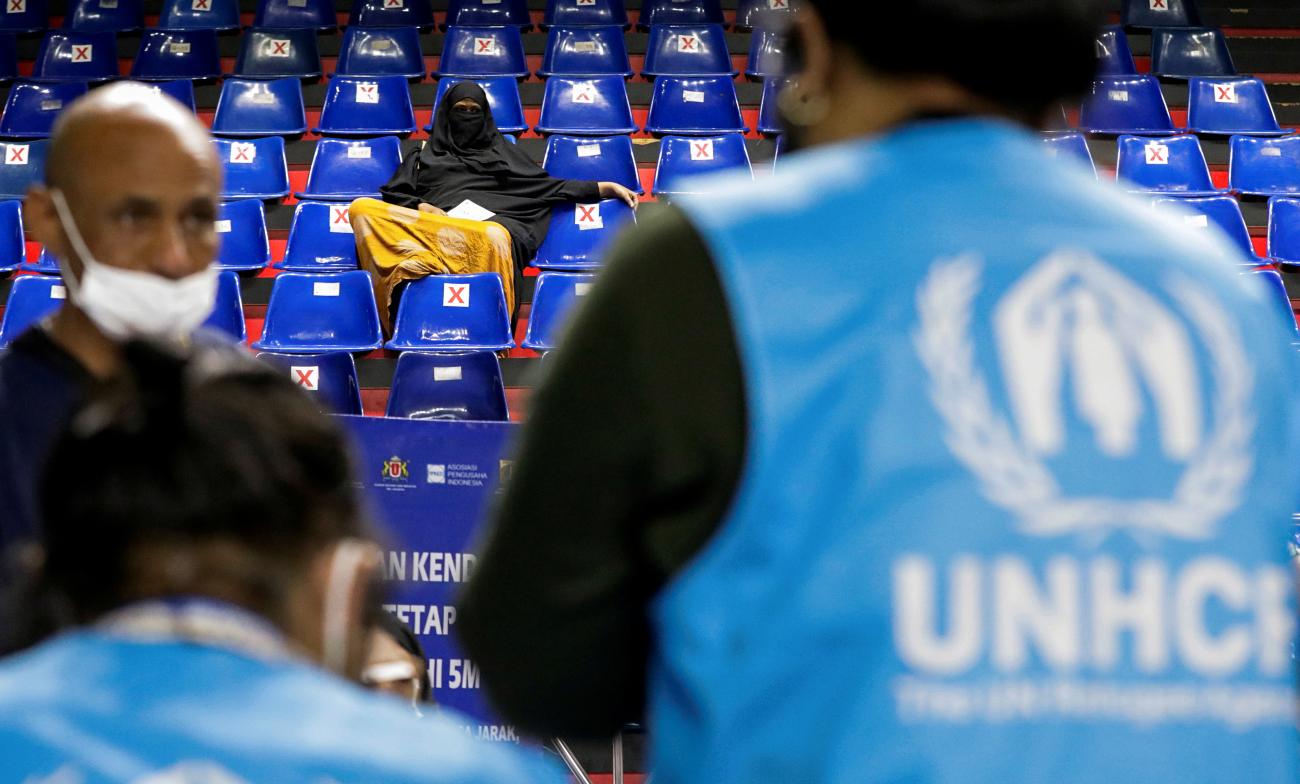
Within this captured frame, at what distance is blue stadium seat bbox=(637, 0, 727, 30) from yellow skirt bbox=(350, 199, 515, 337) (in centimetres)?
287

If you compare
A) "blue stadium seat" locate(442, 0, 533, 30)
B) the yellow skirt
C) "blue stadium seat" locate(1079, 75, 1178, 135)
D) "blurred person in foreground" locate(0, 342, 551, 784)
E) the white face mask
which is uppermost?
"blue stadium seat" locate(442, 0, 533, 30)

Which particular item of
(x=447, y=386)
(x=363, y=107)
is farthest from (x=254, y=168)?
(x=447, y=386)

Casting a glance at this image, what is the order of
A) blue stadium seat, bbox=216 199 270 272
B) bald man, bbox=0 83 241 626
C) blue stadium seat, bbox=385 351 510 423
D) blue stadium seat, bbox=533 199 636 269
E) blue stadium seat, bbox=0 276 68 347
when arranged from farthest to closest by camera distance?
blue stadium seat, bbox=533 199 636 269
blue stadium seat, bbox=216 199 270 272
blue stadium seat, bbox=0 276 68 347
blue stadium seat, bbox=385 351 510 423
bald man, bbox=0 83 241 626

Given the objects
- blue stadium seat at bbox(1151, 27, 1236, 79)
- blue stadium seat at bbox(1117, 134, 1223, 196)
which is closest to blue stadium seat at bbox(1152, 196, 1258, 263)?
blue stadium seat at bbox(1117, 134, 1223, 196)

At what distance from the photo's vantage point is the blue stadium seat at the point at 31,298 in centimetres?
591

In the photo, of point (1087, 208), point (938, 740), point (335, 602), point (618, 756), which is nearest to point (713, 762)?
point (938, 740)

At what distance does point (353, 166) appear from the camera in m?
7.29

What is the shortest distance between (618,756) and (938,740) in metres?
2.63

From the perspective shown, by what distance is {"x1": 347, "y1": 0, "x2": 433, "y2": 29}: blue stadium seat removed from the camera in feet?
28.7

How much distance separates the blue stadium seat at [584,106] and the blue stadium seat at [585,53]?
0.34 m

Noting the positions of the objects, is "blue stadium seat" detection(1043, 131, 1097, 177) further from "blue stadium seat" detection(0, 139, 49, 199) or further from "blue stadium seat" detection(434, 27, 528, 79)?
"blue stadium seat" detection(0, 139, 49, 199)

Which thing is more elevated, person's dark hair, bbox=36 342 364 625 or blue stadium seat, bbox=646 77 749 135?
blue stadium seat, bbox=646 77 749 135

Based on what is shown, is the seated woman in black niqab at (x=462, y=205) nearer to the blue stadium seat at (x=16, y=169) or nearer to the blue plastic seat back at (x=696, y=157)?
the blue plastic seat back at (x=696, y=157)

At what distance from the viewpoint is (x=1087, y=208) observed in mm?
955
